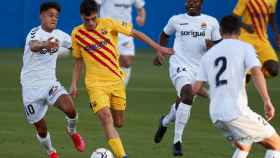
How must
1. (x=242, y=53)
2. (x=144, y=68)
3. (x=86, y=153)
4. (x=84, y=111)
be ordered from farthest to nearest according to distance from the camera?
(x=144, y=68), (x=84, y=111), (x=86, y=153), (x=242, y=53)

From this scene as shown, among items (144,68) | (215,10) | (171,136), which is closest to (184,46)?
(171,136)

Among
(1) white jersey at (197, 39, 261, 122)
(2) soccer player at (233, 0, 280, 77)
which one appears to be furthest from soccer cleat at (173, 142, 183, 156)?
(2) soccer player at (233, 0, 280, 77)

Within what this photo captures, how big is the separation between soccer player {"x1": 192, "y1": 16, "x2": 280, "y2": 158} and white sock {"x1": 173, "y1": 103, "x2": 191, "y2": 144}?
2.70 meters

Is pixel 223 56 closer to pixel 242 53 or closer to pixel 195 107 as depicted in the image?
pixel 242 53

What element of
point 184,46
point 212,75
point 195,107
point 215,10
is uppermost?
Answer: point 212,75

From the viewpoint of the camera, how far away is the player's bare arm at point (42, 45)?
38.1 ft

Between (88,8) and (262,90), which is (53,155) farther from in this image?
(262,90)

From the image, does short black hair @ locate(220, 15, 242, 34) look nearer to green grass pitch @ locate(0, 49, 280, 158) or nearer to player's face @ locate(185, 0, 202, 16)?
green grass pitch @ locate(0, 49, 280, 158)

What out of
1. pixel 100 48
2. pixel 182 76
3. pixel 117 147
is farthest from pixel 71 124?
pixel 182 76

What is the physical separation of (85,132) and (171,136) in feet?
4.16

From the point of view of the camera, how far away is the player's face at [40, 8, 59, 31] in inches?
474

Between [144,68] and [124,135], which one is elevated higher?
[124,135]

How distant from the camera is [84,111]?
17.0 m

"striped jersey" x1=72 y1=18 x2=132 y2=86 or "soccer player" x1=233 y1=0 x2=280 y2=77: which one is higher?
"striped jersey" x1=72 y1=18 x2=132 y2=86
